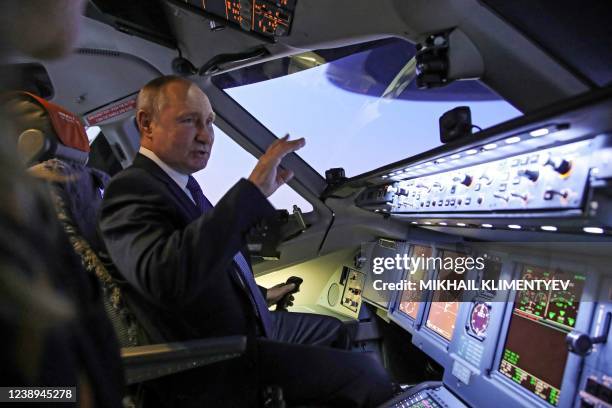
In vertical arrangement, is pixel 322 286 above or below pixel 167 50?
below

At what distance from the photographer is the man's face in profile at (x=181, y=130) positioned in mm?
1423

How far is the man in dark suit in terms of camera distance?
1082mm


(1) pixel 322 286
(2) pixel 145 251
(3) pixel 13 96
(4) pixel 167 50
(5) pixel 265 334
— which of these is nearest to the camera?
(3) pixel 13 96

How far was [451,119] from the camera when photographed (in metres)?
1.36

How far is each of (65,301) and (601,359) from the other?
59.7 inches

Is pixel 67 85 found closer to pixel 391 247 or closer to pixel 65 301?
pixel 391 247

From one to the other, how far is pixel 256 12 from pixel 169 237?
1.08m

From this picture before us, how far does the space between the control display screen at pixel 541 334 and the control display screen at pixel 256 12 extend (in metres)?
1.48

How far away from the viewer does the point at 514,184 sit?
1260 mm

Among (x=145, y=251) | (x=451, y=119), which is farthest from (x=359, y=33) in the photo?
(x=145, y=251)

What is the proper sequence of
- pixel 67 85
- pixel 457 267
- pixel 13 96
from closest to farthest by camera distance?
pixel 13 96 < pixel 457 267 < pixel 67 85

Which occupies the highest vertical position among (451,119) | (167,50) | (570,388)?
(167,50)

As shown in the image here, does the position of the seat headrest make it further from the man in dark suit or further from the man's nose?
the man's nose

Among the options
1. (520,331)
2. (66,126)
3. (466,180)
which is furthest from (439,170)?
(66,126)
